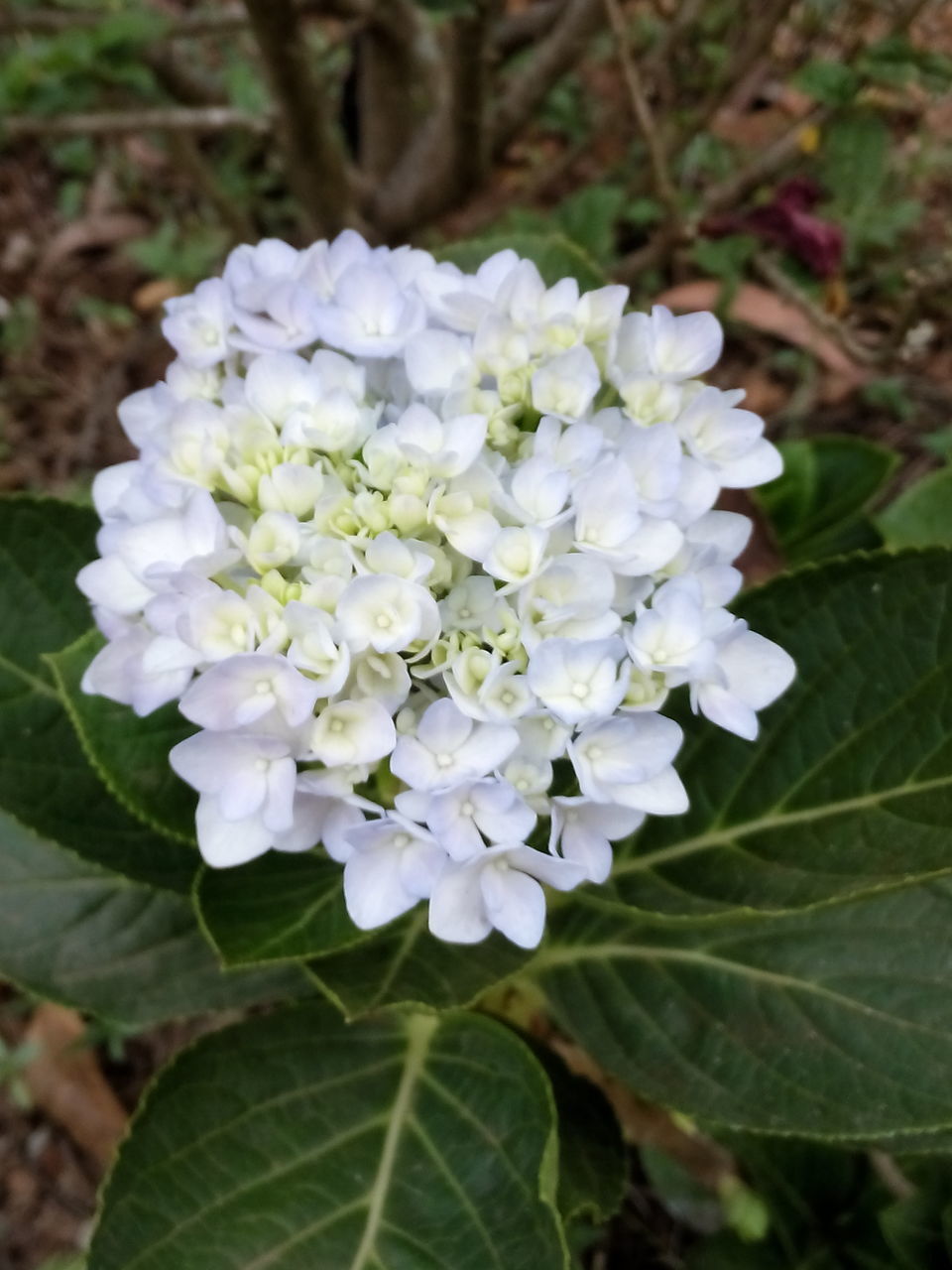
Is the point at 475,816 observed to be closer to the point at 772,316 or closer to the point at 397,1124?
the point at 397,1124

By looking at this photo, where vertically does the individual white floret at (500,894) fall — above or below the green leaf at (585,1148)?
above

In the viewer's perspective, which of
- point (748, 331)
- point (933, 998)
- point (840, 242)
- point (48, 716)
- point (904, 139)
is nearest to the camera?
point (933, 998)

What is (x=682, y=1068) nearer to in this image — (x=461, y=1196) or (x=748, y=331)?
(x=461, y=1196)

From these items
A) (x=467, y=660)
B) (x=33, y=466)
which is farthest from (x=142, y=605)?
(x=33, y=466)

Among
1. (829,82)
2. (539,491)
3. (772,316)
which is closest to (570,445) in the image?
(539,491)

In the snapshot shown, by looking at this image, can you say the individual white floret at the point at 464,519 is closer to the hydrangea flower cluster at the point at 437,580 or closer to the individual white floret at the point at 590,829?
the hydrangea flower cluster at the point at 437,580

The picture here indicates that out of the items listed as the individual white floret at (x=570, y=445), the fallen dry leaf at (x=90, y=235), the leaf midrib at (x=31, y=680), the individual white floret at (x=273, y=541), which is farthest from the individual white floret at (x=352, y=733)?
the fallen dry leaf at (x=90, y=235)

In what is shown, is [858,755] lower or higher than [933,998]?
higher
